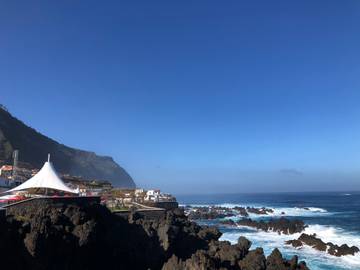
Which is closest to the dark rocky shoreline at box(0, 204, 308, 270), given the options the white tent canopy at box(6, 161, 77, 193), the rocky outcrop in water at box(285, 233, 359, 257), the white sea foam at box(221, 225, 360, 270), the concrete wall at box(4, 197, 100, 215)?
the concrete wall at box(4, 197, 100, 215)

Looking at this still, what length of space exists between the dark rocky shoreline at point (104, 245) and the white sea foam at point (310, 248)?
9.68 m

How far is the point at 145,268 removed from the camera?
2583cm

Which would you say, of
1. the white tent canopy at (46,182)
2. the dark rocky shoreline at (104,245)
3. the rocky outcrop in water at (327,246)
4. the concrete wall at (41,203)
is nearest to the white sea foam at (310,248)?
the rocky outcrop in water at (327,246)

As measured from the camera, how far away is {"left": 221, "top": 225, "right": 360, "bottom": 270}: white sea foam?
34266mm

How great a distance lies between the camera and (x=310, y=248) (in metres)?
41.9

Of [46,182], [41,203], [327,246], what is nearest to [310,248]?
[327,246]

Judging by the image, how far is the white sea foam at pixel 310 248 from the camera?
34266 mm

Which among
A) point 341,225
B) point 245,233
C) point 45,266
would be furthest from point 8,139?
point 45,266

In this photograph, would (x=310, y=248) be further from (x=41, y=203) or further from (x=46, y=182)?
A: (x=41, y=203)

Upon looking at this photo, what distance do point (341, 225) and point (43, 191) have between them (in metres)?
47.7

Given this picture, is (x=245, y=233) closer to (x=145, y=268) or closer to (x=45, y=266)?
(x=145, y=268)

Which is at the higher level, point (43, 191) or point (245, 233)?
point (43, 191)

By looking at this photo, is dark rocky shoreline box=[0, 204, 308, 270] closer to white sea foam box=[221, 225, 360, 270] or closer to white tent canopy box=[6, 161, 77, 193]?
white tent canopy box=[6, 161, 77, 193]

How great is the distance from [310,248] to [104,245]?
26720 mm
